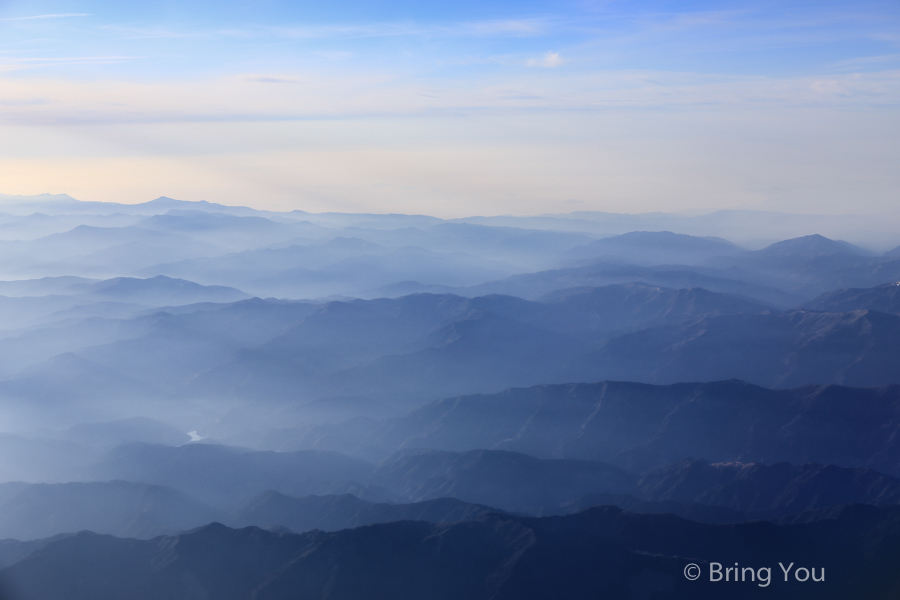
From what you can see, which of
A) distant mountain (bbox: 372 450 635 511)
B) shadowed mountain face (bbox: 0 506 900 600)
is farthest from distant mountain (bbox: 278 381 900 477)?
shadowed mountain face (bbox: 0 506 900 600)

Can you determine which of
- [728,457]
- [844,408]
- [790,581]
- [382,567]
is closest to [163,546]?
[382,567]

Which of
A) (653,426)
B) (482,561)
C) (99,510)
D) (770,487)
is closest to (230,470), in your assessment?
(99,510)

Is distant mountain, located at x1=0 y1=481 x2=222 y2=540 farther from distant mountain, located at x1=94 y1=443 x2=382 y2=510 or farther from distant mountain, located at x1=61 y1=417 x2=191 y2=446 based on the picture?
distant mountain, located at x1=61 y1=417 x2=191 y2=446

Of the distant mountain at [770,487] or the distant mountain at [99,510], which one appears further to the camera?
the distant mountain at [770,487]

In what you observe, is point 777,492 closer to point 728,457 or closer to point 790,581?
point 728,457

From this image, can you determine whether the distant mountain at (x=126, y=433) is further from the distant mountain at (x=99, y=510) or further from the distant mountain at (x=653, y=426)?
the distant mountain at (x=99, y=510)

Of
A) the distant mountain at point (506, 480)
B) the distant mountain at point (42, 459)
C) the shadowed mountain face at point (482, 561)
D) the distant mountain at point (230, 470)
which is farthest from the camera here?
the distant mountain at point (42, 459)

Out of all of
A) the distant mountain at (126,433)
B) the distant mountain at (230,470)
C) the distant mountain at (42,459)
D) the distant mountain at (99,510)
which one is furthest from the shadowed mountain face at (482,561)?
the distant mountain at (126,433)
